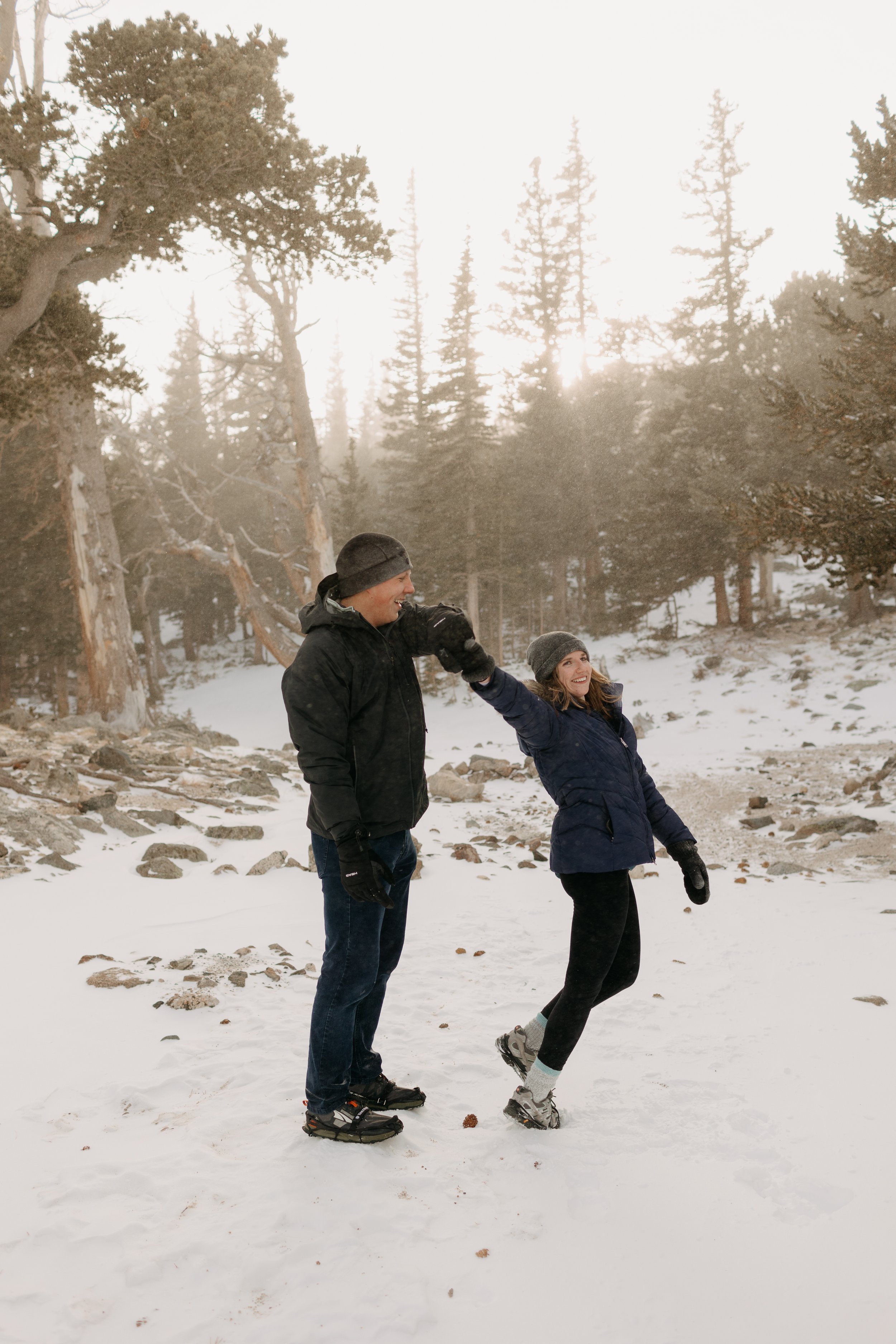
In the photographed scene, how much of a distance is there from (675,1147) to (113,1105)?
233 cm

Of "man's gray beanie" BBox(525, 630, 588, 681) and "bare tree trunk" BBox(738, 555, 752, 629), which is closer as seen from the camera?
"man's gray beanie" BBox(525, 630, 588, 681)

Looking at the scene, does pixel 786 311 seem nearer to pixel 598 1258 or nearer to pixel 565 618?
pixel 565 618

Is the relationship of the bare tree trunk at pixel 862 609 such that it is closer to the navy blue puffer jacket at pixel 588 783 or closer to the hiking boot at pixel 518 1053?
the navy blue puffer jacket at pixel 588 783

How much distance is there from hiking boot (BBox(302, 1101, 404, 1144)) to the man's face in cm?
197

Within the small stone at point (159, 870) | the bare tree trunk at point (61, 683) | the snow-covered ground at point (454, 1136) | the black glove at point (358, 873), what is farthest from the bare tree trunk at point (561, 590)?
the black glove at point (358, 873)

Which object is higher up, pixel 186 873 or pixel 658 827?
pixel 658 827

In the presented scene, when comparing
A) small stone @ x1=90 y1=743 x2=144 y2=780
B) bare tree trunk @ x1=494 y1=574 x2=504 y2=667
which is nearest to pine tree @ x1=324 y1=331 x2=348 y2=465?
bare tree trunk @ x1=494 y1=574 x2=504 y2=667

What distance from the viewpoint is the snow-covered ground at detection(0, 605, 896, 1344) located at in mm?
2377

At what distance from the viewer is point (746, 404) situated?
23203 mm

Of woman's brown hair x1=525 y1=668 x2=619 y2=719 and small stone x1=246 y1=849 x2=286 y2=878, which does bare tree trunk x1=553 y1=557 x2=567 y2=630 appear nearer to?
small stone x1=246 y1=849 x2=286 y2=878

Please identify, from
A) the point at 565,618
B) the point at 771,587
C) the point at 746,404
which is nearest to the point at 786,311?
the point at 746,404

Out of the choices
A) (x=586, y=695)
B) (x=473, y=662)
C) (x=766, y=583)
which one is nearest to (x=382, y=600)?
(x=473, y=662)

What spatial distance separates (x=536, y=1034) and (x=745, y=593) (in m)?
23.4

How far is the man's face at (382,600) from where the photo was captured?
3.30 metres
